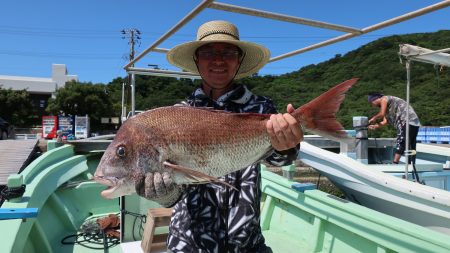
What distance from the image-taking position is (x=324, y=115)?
1.74 metres

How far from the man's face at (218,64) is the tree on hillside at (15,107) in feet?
162

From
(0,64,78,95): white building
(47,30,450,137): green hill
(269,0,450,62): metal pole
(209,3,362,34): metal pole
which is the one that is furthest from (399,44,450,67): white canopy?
(0,64,78,95): white building

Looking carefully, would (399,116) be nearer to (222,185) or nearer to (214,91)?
(214,91)

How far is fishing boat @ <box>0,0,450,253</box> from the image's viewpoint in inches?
96.5

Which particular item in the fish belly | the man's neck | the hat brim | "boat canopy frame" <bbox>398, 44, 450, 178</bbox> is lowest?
the fish belly

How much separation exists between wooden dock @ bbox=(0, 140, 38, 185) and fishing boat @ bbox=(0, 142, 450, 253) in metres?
6.87

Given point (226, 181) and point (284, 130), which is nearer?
point (284, 130)

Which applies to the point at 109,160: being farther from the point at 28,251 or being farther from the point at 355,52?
the point at 355,52

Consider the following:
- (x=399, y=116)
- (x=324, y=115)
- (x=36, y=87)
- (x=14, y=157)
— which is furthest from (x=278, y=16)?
(x=36, y=87)

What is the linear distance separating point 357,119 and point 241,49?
662 centimetres

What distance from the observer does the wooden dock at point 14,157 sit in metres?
12.4

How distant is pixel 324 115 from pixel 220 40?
28.2 inches

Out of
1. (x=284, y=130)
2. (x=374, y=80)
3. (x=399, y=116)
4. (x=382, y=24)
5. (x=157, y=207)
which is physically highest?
(x=374, y=80)

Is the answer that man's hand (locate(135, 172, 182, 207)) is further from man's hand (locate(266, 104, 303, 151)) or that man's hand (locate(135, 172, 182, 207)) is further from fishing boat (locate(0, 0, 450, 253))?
fishing boat (locate(0, 0, 450, 253))
